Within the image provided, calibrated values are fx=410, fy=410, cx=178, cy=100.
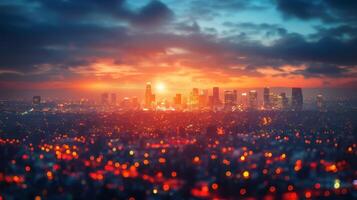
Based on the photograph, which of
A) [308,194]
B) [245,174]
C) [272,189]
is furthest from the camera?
[245,174]

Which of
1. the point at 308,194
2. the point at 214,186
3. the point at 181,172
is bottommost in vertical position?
the point at 308,194

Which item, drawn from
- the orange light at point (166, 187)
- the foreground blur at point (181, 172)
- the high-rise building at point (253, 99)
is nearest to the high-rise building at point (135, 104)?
the high-rise building at point (253, 99)

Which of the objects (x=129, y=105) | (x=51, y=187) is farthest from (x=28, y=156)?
(x=129, y=105)

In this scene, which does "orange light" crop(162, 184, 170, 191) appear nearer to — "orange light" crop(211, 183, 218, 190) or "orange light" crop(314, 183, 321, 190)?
"orange light" crop(211, 183, 218, 190)

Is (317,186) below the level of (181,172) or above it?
below

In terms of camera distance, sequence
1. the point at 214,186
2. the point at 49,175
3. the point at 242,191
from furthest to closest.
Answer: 1. the point at 49,175
2. the point at 214,186
3. the point at 242,191

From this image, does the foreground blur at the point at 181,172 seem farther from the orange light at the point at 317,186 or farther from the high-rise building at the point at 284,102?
the high-rise building at the point at 284,102

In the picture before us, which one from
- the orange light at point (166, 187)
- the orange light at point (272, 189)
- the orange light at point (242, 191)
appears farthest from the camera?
the orange light at point (166, 187)

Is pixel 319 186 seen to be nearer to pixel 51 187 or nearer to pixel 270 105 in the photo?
pixel 51 187

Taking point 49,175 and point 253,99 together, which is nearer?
point 49,175

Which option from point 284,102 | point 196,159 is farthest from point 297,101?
point 196,159

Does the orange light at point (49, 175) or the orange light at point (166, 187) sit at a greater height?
the orange light at point (49, 175)

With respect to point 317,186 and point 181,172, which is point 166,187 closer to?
point 181,172
